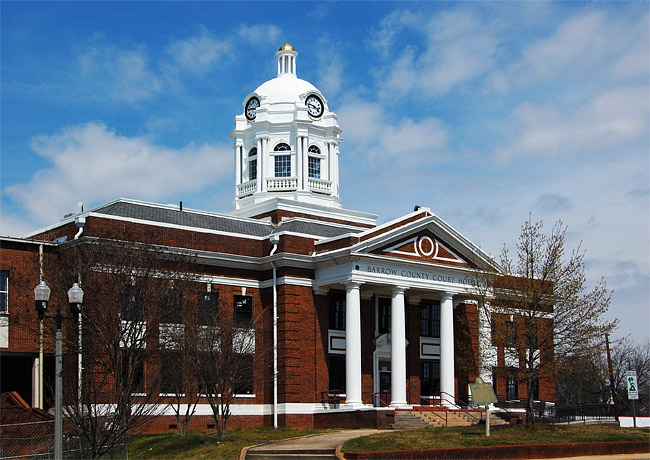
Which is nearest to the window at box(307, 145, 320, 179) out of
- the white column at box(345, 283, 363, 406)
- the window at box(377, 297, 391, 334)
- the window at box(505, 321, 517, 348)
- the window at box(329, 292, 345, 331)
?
the window at box(377, 297, 391, 334)

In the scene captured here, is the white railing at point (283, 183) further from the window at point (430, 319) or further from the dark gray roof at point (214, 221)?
the window at point (430, 319)

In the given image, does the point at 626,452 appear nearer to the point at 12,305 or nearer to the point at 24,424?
the point at 24,424

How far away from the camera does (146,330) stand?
3094 cm

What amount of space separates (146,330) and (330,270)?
50.6 feet

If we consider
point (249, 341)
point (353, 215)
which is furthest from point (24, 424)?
point (353, 215)

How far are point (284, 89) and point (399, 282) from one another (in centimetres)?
1611

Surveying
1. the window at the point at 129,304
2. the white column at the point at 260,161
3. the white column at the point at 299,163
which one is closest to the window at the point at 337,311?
the white column at the point at 299,163

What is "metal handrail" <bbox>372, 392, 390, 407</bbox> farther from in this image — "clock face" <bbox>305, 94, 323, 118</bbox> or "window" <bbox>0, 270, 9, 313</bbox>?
"window" <bbox>0, 270, 9, 313</bbox>

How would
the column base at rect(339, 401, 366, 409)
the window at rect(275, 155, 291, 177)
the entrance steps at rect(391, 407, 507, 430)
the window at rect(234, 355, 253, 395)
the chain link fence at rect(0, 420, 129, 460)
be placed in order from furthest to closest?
the window at rect(275, 155, 291, 177)
the column base at rect(339, 401, 366, 409)
the entrance steps at rect(391, 407, 507, 430)
the window at rect(234, 355, 253, 395)
the chain link fence at rect(0, 420, 129, 460)

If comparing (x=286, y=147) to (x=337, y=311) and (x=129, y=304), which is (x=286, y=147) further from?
(x=129, y=304)

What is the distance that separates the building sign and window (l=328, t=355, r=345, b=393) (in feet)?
15.9

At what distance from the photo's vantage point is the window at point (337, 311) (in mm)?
46594

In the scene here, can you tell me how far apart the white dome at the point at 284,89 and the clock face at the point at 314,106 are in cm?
48

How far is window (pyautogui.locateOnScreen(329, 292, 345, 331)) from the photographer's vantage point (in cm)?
4659
